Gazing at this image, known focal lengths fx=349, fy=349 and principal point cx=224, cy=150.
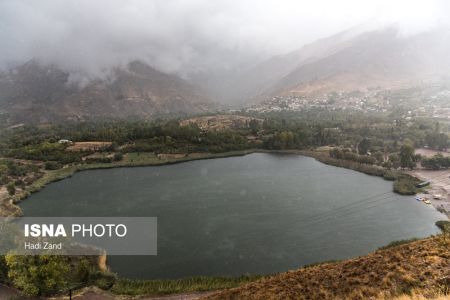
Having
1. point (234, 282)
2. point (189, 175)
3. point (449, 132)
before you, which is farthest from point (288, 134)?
point (234, 282)

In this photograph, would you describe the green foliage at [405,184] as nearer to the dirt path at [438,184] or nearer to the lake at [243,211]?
the lake at [243,211]

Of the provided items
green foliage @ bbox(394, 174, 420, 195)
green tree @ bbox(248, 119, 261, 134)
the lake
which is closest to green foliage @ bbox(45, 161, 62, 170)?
the lake

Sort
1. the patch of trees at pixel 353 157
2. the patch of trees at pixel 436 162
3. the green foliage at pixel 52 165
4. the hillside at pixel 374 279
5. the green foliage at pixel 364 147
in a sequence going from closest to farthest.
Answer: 1. the hillside at pixel 374 279
2. the patch of trees at pixel 436 162
3. the green foliage at pixel 52 165
4. the patch of trees at pixel 353 157
5. the green foliage at pixel 364 147

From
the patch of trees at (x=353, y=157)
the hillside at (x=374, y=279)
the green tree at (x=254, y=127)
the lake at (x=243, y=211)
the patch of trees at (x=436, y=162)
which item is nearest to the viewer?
the hillside at (x=374, y=279)

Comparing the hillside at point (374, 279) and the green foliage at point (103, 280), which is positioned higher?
the hillside at point (374, 279)

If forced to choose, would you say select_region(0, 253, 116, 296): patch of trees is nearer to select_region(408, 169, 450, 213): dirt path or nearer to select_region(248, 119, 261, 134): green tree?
select_region(408, 169, 450, 213): dirt path

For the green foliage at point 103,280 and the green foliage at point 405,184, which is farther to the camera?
the green foliage at point 405,184

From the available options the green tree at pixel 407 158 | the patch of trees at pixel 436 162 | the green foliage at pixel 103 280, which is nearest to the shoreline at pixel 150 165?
the green tree at pixel 407 158
